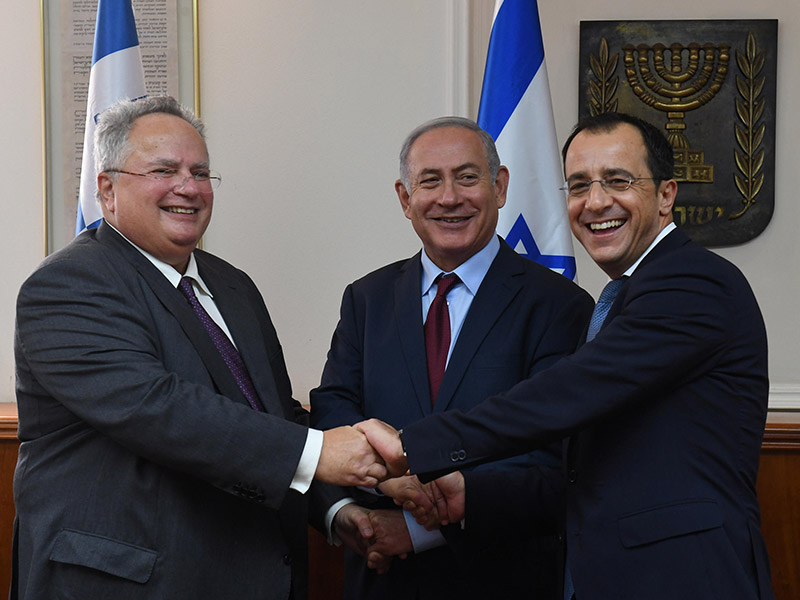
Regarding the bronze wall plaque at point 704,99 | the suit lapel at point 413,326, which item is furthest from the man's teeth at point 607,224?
the bronze wall plaque at point 704,99

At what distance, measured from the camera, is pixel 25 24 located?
11.8ft

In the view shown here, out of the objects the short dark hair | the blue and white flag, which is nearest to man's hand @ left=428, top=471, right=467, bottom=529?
the short dark hair

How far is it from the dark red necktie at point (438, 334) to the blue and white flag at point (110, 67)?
1.41m

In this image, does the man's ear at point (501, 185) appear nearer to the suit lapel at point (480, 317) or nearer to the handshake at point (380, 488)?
the suit lapel at point (480, 317)

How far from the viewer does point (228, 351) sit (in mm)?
2098

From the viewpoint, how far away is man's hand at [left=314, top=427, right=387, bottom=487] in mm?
2008

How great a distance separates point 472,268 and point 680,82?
5.71 ft

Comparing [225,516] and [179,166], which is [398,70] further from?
[225,516]

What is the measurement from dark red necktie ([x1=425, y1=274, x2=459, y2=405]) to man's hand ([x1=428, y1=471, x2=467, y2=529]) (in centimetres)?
20

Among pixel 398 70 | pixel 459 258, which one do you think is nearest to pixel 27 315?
pixel 459 258

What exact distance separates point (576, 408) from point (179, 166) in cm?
111

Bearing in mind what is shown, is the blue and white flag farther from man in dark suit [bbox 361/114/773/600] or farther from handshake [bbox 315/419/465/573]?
man in dark suit [bbox 361/114/773/600]

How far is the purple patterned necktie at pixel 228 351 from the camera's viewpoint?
2.08 m

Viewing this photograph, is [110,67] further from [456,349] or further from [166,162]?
[456,349]
